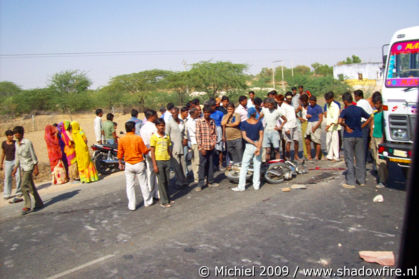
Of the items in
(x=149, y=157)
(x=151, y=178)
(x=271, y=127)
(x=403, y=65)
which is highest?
(x=403, y=65)

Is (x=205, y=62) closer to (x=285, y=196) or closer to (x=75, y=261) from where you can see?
(x=285, y=196)

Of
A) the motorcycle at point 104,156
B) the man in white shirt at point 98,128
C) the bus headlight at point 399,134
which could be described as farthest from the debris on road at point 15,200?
the bus headlight at point 399,134

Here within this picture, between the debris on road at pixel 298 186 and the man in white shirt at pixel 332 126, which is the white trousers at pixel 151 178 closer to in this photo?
the debris on road at pixel 298 186

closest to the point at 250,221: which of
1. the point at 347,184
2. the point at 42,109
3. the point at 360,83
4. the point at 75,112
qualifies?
the point at 347,184

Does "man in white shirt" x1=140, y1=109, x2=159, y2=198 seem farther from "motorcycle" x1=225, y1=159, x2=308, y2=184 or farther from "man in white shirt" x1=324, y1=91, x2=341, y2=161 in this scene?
"man in white shirt" x1=324, y1=91, x2=341, y2=161

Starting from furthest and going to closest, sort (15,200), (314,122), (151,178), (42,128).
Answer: (42,128)
(314,122)
(15,200)
(151,178)

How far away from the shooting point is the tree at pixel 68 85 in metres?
37.3

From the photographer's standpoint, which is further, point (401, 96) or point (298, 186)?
point (298, 186)

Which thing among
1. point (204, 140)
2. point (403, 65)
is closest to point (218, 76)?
point (204, 140)

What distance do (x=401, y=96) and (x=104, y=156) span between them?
312 inches

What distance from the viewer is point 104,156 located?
10508 millimetres

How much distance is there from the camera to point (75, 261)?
4.86m

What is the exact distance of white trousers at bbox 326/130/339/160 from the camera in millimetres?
9739

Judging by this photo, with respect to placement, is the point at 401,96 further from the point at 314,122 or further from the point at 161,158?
the point at 161,158
